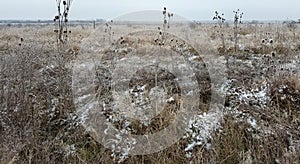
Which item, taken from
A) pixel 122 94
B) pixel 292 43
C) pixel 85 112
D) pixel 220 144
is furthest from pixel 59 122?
pixel 292 43

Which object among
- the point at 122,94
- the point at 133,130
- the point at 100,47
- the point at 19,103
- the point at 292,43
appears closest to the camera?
the point at 133,130

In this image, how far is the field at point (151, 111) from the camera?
4.07 meters

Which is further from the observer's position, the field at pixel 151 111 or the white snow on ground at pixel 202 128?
the white snow on ground at pixel 202 128

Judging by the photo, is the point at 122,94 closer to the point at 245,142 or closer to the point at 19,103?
the point at 19,103

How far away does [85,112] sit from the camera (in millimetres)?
4887

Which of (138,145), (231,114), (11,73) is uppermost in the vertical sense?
(11,73)

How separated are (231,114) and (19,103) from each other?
2.80 metres

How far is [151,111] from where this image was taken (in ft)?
15.3

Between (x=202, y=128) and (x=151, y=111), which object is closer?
(x=202, y=128)

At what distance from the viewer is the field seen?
4.07 meters

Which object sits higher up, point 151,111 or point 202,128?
point 151,111

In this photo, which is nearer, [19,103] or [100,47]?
[19,103]

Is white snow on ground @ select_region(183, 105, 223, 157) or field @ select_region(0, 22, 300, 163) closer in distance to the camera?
field @ select_region(0, 22, 300, 163)

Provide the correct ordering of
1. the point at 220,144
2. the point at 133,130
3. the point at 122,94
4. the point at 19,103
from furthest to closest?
the point at 122,94 → the point at 19,103 → the point at 133,130 → the point at 220,144
